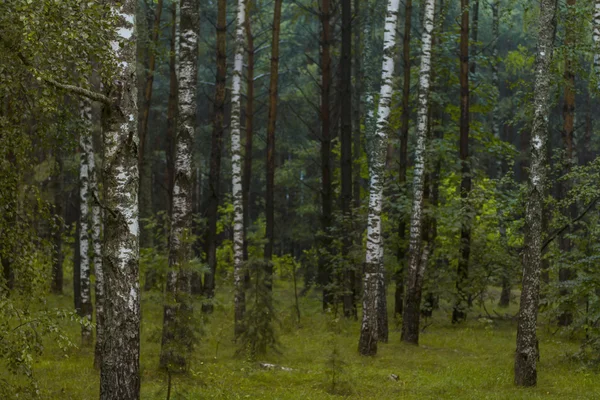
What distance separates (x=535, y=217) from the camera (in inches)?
504

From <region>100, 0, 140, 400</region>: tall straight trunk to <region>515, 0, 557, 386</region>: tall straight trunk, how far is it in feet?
24.3

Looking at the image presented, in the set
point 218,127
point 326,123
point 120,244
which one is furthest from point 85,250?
point 326,123

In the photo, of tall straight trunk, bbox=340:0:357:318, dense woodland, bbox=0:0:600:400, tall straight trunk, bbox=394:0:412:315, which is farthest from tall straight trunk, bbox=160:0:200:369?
tall straight trunk, bbox=394:0:412:315

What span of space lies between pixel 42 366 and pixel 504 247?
15208mm

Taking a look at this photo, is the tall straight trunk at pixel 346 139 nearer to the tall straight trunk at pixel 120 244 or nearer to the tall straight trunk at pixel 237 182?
the tall straight trunk at pixel 237 182

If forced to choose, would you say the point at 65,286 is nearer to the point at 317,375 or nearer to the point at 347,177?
the point at 347,177

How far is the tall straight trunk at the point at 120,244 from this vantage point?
8.31 metres

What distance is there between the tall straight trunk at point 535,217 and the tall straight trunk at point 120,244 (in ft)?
24.3

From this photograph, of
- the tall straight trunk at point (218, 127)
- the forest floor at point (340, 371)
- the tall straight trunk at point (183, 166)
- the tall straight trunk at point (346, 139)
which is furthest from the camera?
the tall straight trunk at point (346, 139)

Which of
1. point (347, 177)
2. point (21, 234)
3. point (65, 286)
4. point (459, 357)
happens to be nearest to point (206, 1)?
point (65, 286)

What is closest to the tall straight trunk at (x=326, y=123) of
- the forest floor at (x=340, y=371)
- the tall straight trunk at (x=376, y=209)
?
the forest floor at (x=340, y=371)

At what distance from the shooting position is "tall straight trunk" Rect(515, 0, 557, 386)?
12750mm

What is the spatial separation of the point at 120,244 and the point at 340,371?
552 centimetres

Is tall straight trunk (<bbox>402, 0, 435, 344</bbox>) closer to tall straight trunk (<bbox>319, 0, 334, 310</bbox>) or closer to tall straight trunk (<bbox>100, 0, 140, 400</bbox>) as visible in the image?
tall straight trunk (<bbox>319, 0, 334, 310</bbox>)
